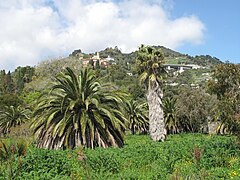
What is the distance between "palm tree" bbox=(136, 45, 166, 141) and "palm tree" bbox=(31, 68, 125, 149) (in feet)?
34.2

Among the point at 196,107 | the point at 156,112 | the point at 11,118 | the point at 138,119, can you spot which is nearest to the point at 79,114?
the point at 156,112

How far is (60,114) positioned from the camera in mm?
17234

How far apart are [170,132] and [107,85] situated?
31.0 m

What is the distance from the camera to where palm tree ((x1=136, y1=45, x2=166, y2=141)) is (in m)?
27.8

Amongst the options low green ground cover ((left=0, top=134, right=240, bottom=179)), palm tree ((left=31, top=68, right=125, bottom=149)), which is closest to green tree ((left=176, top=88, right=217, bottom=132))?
palm tree ((left=31, top=68, right=125, bottom=149))

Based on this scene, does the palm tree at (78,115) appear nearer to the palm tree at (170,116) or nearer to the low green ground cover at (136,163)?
the low green ground cover at (136,163)

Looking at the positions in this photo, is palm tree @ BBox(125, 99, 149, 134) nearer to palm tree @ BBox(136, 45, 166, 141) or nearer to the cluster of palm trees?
palm tree @ BBox(136, 45, 166, 141)

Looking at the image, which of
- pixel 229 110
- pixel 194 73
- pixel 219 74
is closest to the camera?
pixel 229 110

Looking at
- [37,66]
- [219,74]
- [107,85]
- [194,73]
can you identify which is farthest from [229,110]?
[194,73]

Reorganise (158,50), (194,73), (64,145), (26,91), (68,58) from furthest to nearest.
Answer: (194,73), (26,91), (68,58), (158,50), (64,145)

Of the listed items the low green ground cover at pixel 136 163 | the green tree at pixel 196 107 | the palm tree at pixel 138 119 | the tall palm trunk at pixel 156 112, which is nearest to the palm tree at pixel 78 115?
the low green ground cover at pixel 136 163

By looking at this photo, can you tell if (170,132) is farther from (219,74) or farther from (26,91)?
(26,91)

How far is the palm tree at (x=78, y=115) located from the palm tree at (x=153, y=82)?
10439 mm

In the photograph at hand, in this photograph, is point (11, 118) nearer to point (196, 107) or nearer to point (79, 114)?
point (196, 107)
